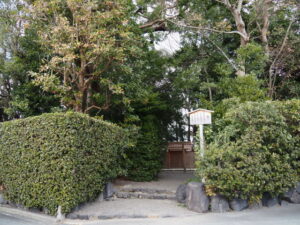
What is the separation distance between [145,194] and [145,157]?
6.68ft

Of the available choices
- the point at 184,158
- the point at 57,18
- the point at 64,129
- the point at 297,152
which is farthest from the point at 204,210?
the point at 184,158

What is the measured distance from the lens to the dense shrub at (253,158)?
21.0ft

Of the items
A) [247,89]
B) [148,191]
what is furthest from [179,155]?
[247,89]

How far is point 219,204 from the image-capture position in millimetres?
6695

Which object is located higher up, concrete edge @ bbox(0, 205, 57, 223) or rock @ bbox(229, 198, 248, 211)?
rock @ bbox(229, 198, 248, 211)

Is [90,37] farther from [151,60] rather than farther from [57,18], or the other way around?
[151,60]

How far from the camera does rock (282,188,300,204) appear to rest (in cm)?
731

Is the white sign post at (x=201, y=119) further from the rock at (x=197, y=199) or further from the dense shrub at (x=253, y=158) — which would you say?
the rock at (x=197, y=199)

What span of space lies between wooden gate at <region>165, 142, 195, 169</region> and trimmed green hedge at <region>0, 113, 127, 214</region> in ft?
24.8

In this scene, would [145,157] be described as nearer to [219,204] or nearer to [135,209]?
[135,209]

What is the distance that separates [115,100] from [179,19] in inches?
195

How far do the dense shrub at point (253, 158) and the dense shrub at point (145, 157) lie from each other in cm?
379

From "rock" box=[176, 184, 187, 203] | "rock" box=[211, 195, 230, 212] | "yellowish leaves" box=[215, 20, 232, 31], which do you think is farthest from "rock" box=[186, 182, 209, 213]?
"yellowish leaves" box=[215, 20, 232, 31]

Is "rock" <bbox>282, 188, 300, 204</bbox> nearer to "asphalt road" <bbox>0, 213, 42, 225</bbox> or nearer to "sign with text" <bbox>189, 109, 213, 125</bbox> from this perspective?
"sign with text" <bbox>189, 109, 213, 125</bbox>
